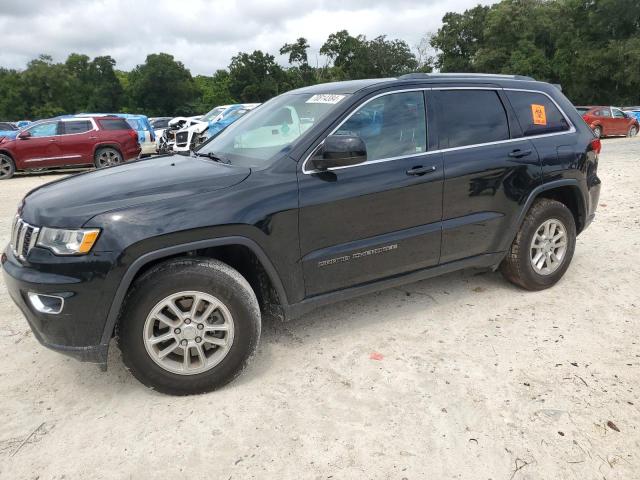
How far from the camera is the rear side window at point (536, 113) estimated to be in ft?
13.5

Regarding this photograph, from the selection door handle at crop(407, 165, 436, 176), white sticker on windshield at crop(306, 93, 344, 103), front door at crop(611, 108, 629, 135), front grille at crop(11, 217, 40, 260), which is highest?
white sticker on windshield at crop(306, 93, 344, 103)

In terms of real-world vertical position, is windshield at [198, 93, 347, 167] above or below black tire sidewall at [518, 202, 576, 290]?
above

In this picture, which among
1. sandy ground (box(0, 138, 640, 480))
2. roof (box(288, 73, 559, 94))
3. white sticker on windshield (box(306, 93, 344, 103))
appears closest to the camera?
sandy ground (box(0, 138, 640, 480))

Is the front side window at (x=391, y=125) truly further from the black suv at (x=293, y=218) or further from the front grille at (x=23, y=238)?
the front grille at (x=23, y=238)

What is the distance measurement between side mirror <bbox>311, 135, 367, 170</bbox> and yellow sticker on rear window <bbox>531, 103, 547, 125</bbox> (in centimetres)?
184

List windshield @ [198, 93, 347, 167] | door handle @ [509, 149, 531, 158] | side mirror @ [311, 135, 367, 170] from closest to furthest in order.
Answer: side mirror @ [311, 135, 367, 170] < windshield @ [198, 93, 347, 167] < door handle @ [509, 149, 531, 158]

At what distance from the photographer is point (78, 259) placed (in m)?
2.62

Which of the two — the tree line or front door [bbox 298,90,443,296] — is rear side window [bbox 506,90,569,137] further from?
the tree line

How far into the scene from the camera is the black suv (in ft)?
8.90

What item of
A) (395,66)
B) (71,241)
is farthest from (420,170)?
(395,66)

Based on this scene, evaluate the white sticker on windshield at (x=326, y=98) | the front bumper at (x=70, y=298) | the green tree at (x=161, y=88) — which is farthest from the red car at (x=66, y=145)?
the green tree at (x=161, y=88)

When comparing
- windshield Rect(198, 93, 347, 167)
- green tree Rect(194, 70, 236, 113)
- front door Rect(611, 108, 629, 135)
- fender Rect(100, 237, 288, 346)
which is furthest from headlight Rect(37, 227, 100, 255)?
green tree Rect(194, 70, 236, 113)

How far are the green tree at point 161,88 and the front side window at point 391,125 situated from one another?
199 ft

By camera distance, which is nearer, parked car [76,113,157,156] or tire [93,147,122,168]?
tire [93,147,122,168]
